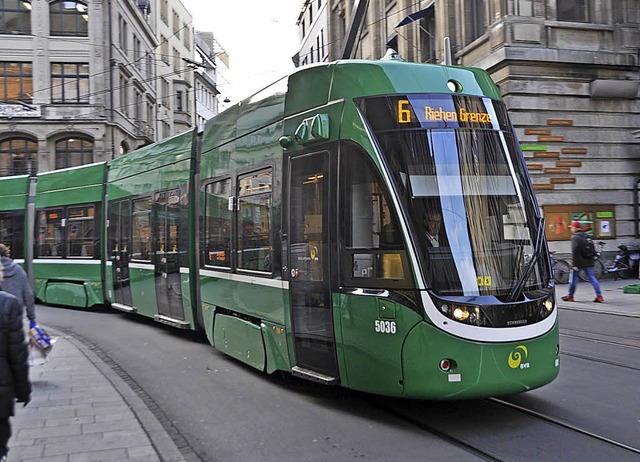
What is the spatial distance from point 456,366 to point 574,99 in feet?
60.5

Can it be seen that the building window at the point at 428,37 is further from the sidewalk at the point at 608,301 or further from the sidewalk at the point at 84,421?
the sidewalk at the point at 84,421

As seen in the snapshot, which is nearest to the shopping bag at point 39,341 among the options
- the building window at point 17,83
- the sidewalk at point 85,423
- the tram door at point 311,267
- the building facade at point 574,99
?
the sidewalk at point 85,423

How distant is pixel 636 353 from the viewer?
9.24 m

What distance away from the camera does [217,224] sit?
9.43 meters

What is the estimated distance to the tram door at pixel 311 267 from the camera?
6.55 meters

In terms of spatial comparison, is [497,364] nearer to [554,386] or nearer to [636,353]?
[554,386]

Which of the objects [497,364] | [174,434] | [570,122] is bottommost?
[174,434]

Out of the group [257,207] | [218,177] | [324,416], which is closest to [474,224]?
[324,416]

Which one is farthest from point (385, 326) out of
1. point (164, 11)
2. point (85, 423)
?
point (164, 11)

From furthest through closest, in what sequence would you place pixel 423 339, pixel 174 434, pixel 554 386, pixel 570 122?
pixel 570 122 < pixel 554 386 < pixel 174 434 < pixel 423 339

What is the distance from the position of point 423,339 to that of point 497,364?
637 mm

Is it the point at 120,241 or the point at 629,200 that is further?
the point at 629,200

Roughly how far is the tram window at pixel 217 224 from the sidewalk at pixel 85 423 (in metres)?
1.99

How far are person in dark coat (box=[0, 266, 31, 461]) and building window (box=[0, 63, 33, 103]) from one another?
40367 mm
